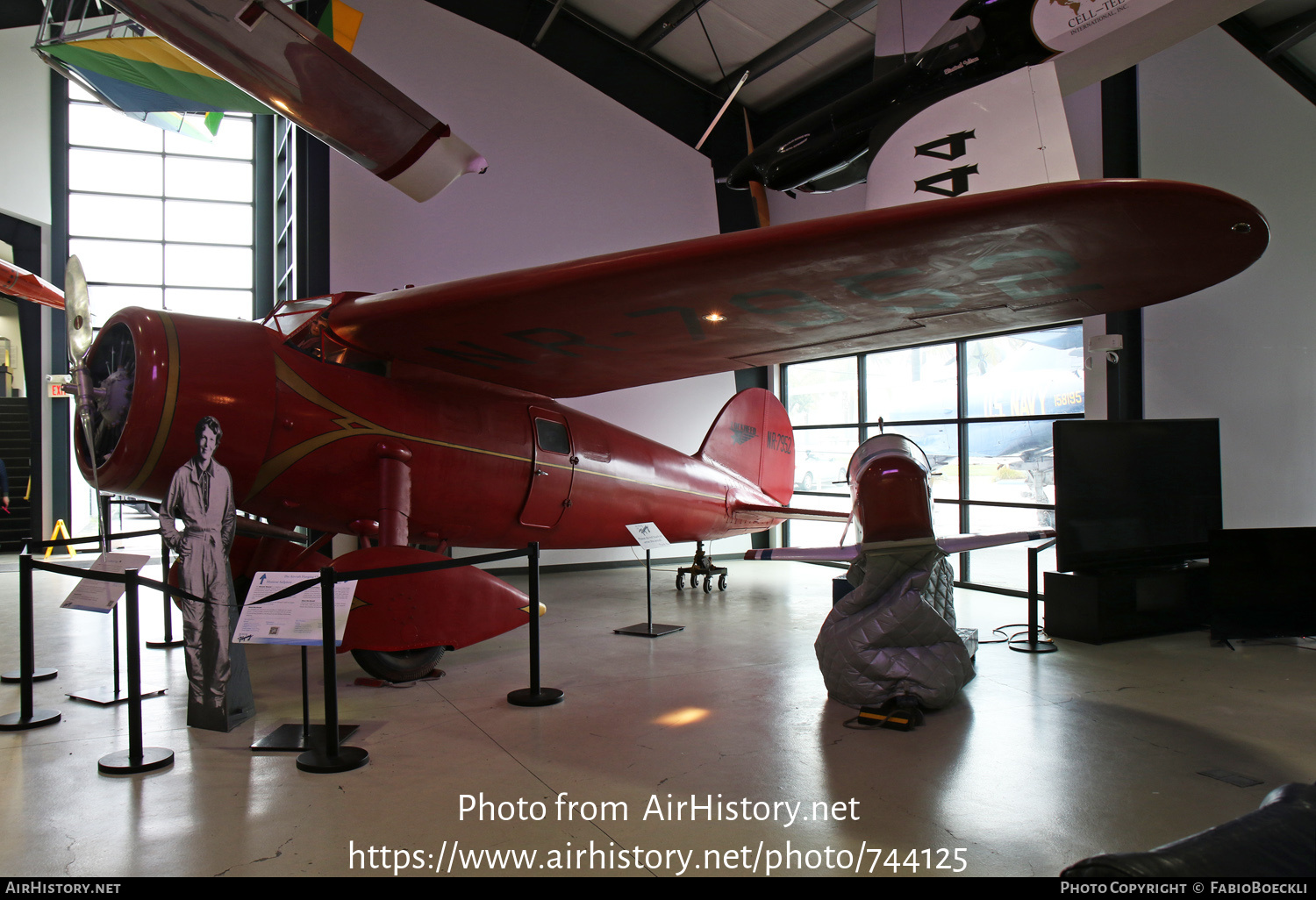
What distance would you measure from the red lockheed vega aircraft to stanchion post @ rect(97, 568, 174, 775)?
0.97 meters

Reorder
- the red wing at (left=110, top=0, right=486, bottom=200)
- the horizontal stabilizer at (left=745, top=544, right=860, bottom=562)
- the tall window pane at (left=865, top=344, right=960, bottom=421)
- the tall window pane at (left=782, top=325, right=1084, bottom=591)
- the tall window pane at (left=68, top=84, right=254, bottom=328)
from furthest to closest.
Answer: the tall window pane at (left=68, top=84, right=254, bottom=328) → the tall window pane at (left=865, top=344, right=960, bottom=421) → the tall window pane at (left=782, top=325, right=1084, bottom=591) → the red wing at (left=110, top=0, right=486, bottom=200) → the horizontal stabilizer at (left=745, top=544, right=860, bottom=562)

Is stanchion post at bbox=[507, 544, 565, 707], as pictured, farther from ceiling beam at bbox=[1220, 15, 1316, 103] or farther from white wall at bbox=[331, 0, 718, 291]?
ceiling beam at bbox=[1220, 15, 1316, 103]

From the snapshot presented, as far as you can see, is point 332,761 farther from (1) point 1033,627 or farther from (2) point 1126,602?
(2) point 1126,602

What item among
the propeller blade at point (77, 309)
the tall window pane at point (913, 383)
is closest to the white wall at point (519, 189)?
the tall window pane at point (913, 383)

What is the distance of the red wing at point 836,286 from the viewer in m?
3.06

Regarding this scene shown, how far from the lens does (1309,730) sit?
3.63 m

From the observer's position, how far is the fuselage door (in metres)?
5.63

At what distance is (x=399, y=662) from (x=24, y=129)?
14.3 meters

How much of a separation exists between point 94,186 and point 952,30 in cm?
1556

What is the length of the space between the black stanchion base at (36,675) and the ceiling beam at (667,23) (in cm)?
984

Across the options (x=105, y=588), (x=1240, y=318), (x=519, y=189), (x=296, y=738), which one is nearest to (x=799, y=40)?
(x=519, y=189)

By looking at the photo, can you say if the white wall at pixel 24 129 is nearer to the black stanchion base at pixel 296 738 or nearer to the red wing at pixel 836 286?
the red wing at pixel 836 286

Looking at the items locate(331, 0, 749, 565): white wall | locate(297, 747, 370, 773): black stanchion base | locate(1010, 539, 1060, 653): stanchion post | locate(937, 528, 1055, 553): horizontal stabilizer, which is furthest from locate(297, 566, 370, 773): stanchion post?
locate(331, 0, 749, 565): white wall
